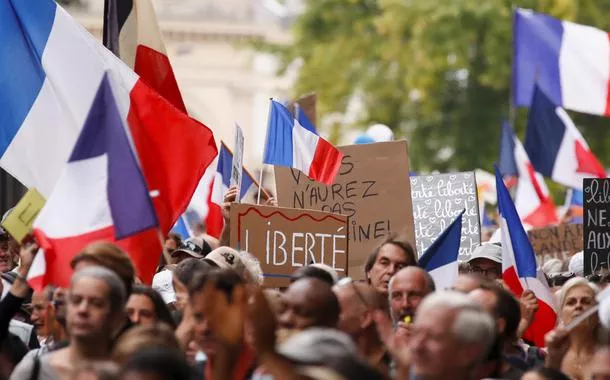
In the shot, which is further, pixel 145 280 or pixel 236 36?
pixel 236 36

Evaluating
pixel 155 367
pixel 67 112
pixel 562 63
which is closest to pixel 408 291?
pixel 67 112

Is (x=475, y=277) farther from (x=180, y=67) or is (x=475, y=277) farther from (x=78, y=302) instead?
(x=180, y=67)

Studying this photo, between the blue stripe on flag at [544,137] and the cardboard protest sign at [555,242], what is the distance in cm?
372

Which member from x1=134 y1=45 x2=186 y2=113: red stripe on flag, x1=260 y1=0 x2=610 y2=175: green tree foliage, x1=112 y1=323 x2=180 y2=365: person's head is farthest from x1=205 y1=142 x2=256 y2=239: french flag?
x1=260 y1=0 x2=610 y2=175: green tree foliage

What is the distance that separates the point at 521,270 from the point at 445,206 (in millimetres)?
3174

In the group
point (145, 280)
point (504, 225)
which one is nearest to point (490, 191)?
point (504, 225)

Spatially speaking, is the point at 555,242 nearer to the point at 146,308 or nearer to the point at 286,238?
the point at 286,238

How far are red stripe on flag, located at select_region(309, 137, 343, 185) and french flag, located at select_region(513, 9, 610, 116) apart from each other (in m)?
7.00

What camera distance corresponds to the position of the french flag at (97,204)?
9234mm

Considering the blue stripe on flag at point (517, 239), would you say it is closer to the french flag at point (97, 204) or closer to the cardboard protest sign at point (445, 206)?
the cardboard protest sign at point (445, 206)

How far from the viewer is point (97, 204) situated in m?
9.46

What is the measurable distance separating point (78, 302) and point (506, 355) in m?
2.00

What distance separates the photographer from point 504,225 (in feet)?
38.7

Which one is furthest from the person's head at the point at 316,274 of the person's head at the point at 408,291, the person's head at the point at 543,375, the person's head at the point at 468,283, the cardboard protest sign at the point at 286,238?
the cardboard protest sign at the point at 286,238
